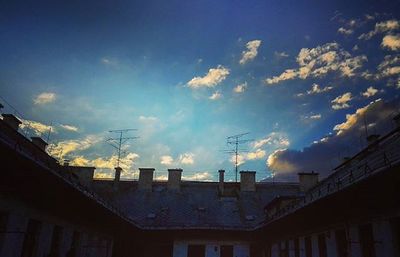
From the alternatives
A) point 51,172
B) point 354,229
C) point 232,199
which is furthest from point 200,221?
point 51,172

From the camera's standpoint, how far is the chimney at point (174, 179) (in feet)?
110

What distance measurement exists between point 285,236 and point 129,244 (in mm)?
12327

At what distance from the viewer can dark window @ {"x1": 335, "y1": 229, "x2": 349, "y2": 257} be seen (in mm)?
14584

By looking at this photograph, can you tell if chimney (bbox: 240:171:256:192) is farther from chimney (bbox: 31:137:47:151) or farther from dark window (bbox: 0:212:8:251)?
dark window (bbox: 0:212:8:251)

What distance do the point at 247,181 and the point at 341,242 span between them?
19.2 meters

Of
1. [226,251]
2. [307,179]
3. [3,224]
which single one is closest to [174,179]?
[226,251]

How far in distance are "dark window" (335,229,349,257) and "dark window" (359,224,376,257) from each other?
1529mm

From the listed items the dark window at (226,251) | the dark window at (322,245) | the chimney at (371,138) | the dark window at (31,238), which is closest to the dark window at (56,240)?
the dark window at (31,238)

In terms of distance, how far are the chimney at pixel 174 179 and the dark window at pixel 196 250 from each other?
21.1 ft

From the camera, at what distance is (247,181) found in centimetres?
3406

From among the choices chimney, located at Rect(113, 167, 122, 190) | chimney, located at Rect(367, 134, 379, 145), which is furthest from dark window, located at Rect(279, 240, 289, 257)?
chimney, located at Rect(113, 167, 122, 190)

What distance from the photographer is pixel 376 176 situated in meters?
9.98

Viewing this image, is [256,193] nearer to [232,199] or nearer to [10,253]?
[232,199]

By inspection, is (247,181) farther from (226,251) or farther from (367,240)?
(367,240)
